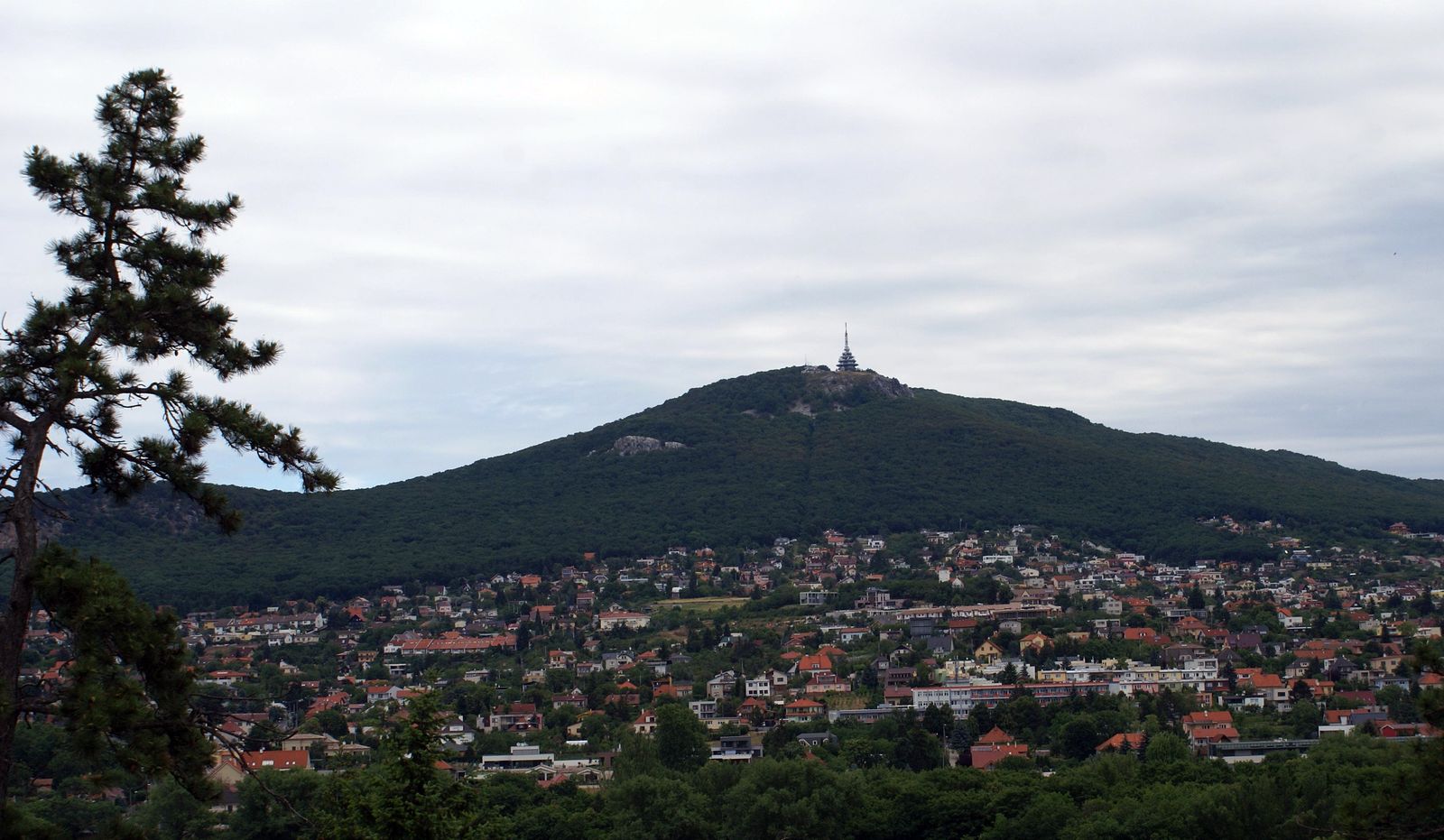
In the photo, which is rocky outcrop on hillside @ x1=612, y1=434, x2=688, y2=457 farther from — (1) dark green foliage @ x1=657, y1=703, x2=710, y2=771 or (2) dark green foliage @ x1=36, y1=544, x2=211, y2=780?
(2) dark green foliage @ x1=36, y1=544, x2=211, y2=780

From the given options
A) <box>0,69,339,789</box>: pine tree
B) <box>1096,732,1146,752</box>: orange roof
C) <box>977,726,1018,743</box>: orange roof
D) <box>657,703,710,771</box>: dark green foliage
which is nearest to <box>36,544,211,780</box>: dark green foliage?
<box>0,69,339,789</box>: pine tree

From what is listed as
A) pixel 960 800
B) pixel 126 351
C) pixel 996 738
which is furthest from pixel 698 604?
pixel 126 351

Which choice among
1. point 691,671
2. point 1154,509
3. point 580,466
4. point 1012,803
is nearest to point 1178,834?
point 1012,803

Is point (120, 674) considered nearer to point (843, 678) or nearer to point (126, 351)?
point (126, 351)

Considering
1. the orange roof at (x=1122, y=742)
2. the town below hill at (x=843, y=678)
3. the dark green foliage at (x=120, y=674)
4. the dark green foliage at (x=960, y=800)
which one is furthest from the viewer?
the orange roof at (x=1122, y=742)

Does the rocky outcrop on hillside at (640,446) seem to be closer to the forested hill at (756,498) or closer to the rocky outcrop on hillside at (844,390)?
the forested hill at (756,498)

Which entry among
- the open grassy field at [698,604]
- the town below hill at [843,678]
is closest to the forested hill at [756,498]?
the town below hill at [843,678]
